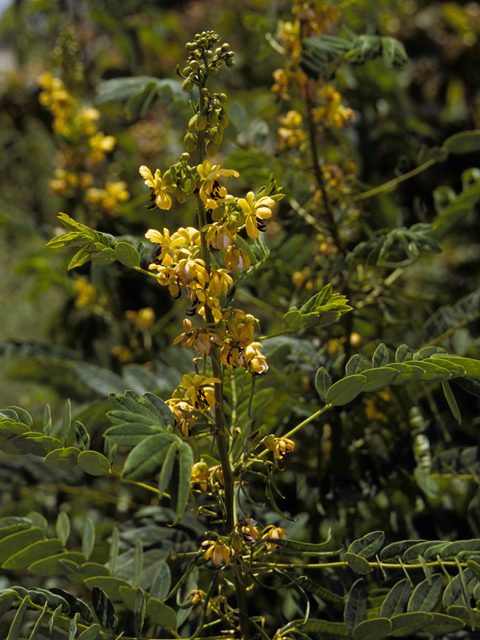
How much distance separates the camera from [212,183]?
524 millimetres

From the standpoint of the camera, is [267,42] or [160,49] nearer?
[267,42]

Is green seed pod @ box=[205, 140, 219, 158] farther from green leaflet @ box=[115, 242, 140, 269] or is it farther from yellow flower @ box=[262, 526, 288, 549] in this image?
yellow flower @ box=[262, 526, 288, 549]

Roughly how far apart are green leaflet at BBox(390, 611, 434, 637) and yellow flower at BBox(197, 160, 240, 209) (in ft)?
1.49

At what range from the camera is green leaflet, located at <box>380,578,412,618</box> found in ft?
1.94

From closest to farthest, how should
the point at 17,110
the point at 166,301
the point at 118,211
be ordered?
1. the point at 118,211
2. the point at 166,301
3. the point at 17,110

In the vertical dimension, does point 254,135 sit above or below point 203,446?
above

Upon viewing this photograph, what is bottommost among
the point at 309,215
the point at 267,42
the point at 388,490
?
the point at 388,490

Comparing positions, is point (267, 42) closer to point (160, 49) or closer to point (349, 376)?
point (349, 376)

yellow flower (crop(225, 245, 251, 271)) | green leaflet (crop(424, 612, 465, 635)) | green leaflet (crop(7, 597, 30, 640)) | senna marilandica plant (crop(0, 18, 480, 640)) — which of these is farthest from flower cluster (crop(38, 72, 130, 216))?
green leaflet (crop(424, 612, 465, 635))

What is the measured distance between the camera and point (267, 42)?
39.9 inches

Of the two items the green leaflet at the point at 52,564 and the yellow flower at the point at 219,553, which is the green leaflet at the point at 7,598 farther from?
the yellow flower at the point at 219,553

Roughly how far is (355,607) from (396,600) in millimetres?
47

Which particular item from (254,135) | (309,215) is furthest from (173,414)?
(254,135)

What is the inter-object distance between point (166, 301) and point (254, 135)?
58 cm
